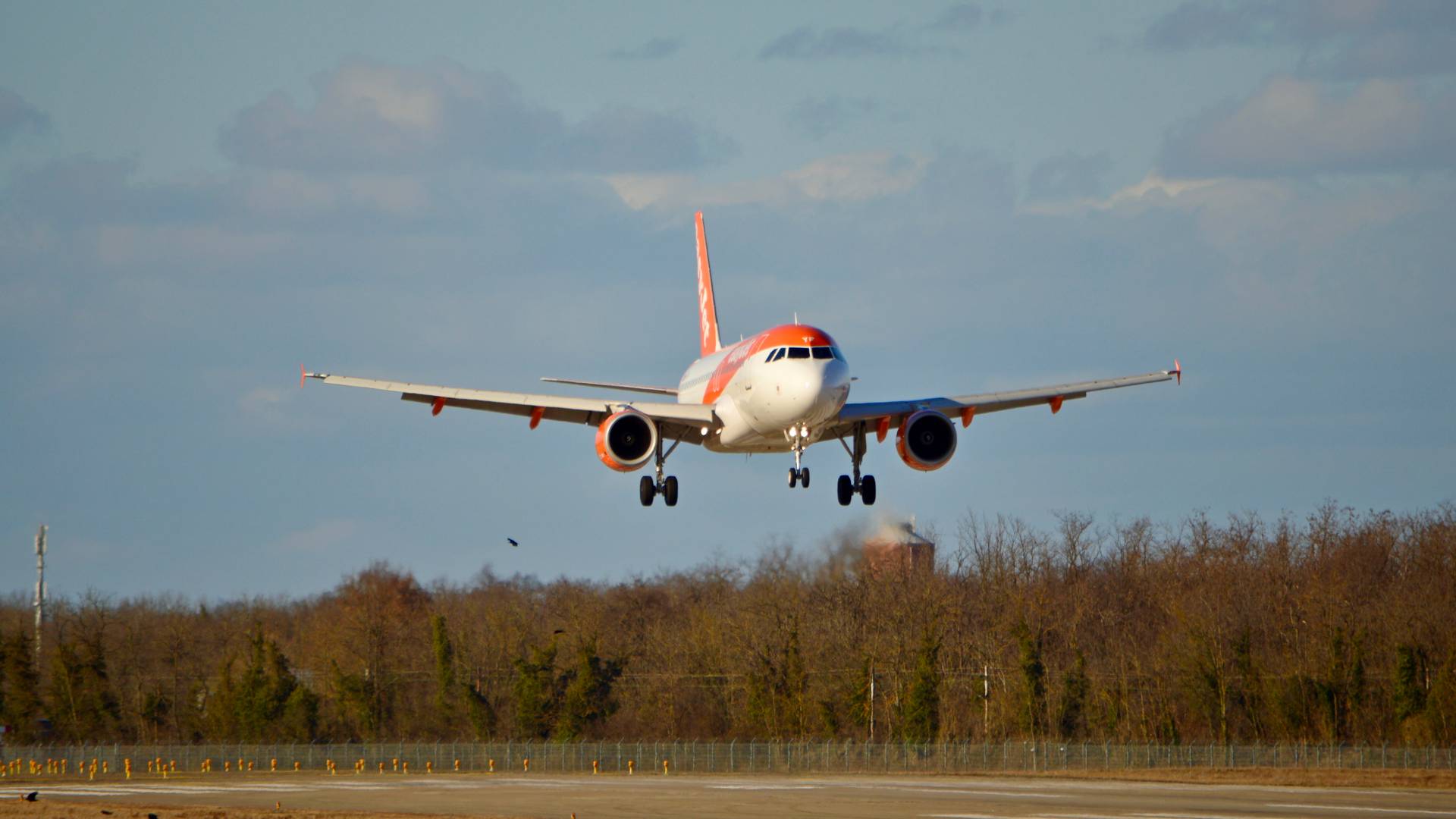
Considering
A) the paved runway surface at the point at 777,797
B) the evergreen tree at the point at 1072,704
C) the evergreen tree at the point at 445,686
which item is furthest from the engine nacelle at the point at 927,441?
the evergreen tree at the point at 445,686

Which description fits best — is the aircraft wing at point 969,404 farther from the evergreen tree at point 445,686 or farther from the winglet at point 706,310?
the evergreen tree at point 445,686

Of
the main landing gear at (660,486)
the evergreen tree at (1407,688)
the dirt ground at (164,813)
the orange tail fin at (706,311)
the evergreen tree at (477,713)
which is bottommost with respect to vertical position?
the dirt ground at (164,813)

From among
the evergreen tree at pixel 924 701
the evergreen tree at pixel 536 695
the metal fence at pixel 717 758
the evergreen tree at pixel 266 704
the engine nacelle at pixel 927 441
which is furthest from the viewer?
the evergreen tree at pixel 266 704

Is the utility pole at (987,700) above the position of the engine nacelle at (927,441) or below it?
below

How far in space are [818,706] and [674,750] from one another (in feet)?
41.5

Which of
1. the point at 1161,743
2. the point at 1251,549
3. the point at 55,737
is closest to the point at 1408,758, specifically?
the point at 1161,743

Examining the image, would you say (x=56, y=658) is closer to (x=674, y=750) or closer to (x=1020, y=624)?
(x=674, y=750)

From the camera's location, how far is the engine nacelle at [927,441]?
167 feet

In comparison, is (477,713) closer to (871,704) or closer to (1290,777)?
(871,704)

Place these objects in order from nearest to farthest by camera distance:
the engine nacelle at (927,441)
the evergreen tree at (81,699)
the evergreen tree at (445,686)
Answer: the engine nacelle at (927,441), the evergreen tree at (445,686), the evergreen tree at (81,699)

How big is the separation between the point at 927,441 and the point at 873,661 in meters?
44.6

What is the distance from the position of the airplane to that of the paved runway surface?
33.7ft

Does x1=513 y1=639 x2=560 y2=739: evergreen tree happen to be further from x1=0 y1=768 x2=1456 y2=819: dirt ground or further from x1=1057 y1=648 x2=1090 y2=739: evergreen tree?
x1=1057 y1=648 x2=1090 y2=739: evergreen tree

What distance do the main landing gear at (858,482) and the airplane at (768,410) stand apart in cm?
3
